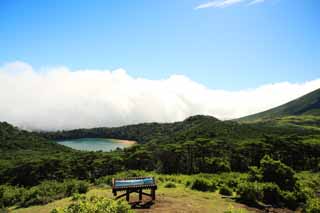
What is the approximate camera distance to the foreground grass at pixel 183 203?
14.5 meters

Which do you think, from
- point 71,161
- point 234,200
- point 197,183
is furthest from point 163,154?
point 234,200

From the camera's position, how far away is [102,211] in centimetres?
718

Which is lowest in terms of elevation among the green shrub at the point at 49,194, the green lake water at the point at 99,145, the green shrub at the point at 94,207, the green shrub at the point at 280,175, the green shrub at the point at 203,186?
the green lake water at the point at 99,145

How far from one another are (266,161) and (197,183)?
17.8ft

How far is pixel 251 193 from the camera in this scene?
17344 mm

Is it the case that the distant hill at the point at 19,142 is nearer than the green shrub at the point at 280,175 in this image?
No

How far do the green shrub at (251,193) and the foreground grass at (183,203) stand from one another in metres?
0.97

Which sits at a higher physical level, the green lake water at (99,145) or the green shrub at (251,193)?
the green shrub at (251,193)

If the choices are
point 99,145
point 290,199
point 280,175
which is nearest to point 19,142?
point 99,145

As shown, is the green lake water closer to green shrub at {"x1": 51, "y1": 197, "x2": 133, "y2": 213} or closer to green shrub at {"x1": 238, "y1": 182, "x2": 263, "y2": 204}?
green shrub at {"x1": 238, "y1": 182, "x2": 263, "y2": 204}

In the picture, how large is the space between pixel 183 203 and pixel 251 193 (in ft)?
15.9

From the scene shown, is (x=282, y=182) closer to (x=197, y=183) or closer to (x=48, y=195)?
(x=197, y=183)

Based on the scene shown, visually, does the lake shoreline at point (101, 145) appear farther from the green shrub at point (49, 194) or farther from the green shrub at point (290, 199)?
the green shrub at point (290, 199)

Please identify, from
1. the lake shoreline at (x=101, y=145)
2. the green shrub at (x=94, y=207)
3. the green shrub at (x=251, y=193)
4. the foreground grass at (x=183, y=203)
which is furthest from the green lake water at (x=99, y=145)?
the green shrub at (x=94, y=207)
